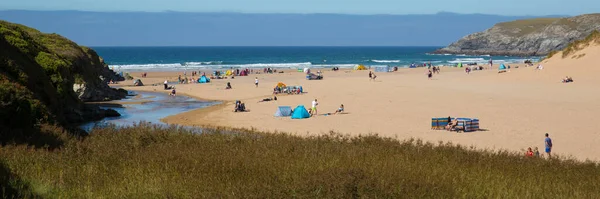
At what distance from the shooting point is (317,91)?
1672 inches

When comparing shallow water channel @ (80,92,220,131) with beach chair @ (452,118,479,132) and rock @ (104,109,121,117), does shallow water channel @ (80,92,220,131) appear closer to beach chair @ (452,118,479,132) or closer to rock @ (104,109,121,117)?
rock @ (104,109,121,117)

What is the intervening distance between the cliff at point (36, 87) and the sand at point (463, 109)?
Result: 427 cm

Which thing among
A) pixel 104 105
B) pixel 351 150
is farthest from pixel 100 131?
pixel 104 105

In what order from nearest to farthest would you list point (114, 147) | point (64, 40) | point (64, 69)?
point (114, 147), point (64, 69), point (64, 40)

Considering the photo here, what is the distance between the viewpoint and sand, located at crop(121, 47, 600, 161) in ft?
70.1

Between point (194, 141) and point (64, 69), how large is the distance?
14955 millimetres

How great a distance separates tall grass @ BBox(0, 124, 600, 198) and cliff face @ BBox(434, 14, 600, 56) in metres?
154

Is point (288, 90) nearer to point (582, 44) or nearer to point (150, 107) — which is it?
point (150, 107)

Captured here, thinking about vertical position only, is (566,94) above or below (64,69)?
below

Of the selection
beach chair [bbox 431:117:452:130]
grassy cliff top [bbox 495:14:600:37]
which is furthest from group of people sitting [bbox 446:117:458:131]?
grassy cliff top [bbox 495:14:600:37]

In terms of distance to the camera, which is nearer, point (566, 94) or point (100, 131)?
point (100, 131)

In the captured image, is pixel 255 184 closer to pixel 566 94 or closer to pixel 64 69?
pixel 64 69

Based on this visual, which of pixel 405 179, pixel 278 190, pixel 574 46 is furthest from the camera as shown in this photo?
pixel 574 46

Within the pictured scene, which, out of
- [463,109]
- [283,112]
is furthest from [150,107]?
[463,109]
